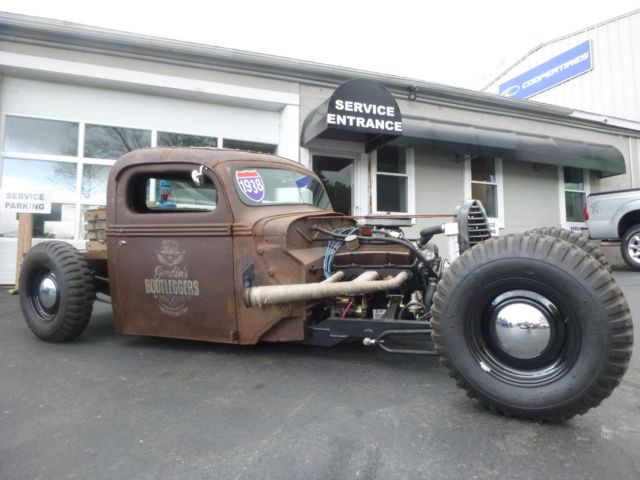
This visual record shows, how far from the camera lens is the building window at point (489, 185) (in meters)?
9.60

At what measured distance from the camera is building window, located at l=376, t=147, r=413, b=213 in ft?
28.4

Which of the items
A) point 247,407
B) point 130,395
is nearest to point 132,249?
point 130,395

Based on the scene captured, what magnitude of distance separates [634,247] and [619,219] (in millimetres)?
643

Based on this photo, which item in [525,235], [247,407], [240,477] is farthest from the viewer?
[247,407]

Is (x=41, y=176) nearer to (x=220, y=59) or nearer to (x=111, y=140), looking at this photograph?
(x=111, y=140)

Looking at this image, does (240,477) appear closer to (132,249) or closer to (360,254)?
(360,254)

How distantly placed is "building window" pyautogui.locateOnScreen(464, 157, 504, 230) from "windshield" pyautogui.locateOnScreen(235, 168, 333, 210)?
6731mm

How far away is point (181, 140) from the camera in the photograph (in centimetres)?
752

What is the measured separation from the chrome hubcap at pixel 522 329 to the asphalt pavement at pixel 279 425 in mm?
369

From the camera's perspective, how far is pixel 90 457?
5.65ft

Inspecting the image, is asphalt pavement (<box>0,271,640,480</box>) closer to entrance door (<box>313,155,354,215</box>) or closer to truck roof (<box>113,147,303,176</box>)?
truck roof (<box>113,147,303,176</box>)

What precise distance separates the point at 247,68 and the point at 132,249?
5.55m

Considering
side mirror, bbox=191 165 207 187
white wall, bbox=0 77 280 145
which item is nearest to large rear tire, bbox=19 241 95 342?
side mirror, bbox=191 165 207 187

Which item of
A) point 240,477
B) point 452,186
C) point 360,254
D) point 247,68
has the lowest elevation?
point 240,477
